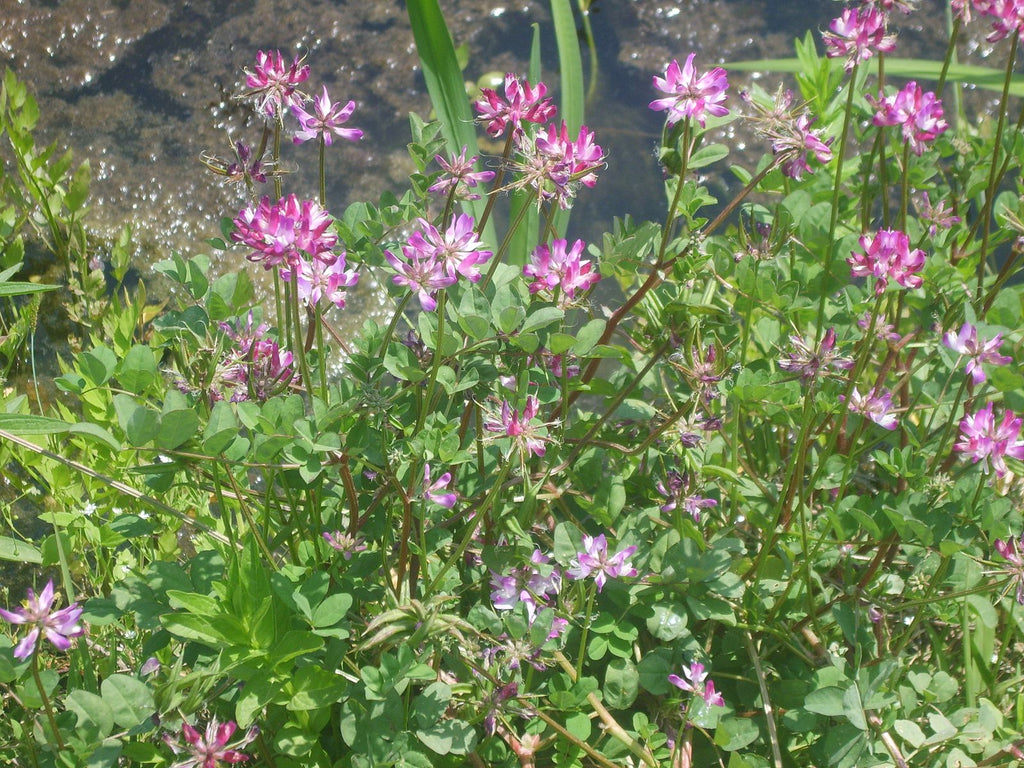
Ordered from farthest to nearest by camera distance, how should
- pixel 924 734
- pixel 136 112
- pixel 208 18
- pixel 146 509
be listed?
pixel 208 18, pixel 136 112, pixel 146 509, pixel 924 734

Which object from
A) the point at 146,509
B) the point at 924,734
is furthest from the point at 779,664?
the point at 146,509

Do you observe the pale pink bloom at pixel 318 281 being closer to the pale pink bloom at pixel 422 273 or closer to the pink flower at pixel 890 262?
the pale pink bloom at pixel 422 273

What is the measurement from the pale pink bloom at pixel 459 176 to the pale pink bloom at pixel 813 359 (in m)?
0.52

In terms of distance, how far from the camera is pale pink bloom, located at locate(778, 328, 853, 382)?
1425mm

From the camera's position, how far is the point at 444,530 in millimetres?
1502

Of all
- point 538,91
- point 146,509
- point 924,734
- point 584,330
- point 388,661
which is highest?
point 538,91

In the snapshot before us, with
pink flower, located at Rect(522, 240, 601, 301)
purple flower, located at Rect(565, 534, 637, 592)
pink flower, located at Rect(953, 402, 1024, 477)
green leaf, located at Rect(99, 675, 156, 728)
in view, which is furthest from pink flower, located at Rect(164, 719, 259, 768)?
pink flower, located at Rect(953, 402, 1024, 477)

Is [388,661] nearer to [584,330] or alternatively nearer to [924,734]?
[584,330]

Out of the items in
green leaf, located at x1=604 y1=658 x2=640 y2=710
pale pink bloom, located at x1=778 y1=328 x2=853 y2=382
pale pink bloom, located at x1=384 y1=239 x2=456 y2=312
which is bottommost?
green leaf, located at x1=604 y1=658 x2=640 y2=710

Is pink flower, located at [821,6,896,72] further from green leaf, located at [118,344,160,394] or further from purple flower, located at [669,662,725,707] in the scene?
green leaf, located at [118,344,160,394]

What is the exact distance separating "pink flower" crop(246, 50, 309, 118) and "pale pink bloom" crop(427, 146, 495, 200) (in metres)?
0.23

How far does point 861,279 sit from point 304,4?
226 centimetres

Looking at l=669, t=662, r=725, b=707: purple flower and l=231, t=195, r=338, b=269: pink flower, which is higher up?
l=231, t=195, r=338, b=269: pink flower

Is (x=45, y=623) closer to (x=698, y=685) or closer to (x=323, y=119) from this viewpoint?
(x=323, y=119)
